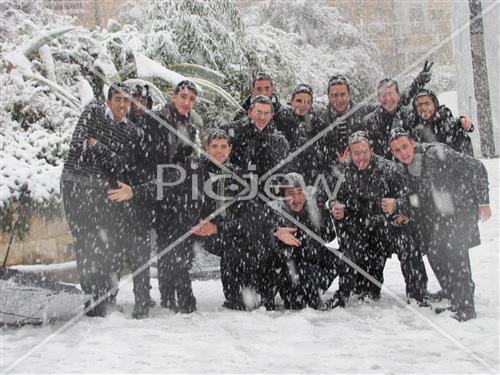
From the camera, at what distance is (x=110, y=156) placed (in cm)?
384

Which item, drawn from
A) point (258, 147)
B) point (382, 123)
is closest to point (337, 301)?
point (258, 147)

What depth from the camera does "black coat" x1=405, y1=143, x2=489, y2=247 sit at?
3617mm

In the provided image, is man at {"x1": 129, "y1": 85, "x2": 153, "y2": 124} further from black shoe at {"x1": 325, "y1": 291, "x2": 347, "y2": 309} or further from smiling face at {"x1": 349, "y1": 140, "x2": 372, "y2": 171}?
black shoe at {"x1": 325, "y1": 291, "x2": 347, "y2": 309}

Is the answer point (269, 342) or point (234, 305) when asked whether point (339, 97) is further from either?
point (269, 342)

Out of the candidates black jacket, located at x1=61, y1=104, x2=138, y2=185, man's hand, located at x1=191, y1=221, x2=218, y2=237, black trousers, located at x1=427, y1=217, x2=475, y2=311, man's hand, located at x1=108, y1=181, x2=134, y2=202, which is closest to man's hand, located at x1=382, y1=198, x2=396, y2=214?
black trousers, located at x1=427, y1=217, x2=475, y2=311

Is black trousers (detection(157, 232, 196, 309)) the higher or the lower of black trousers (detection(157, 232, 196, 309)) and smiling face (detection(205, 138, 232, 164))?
the lower

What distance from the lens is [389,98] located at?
4730 mm

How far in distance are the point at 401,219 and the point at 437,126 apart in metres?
0.89

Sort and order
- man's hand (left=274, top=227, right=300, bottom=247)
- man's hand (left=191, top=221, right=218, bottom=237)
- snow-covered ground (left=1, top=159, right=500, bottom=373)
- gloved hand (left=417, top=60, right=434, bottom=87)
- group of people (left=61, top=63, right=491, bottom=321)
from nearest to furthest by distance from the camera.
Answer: snow-covered ground (left=1, top=159, right=500, bottom=373) < group of people (left=61, top=63, right=491, bottom=321) < man's hand (left=274, top=227, right=300, bottom=247) < man's hand (left=191, top=221, right=218, bottom=237) < gloved hand (left=417, top=60, right=434, bottom=87)

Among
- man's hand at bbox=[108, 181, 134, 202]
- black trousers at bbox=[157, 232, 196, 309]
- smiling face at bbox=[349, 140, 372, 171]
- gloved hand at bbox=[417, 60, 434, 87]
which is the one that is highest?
gloved hand at bbox=[417, 60, 434, 87]

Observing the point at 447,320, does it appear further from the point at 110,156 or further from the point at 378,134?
the point at 110,156

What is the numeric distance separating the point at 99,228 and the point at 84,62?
3369 millimetres

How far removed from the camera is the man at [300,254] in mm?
4020

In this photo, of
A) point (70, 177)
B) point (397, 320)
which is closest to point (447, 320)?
point (397, 320)
